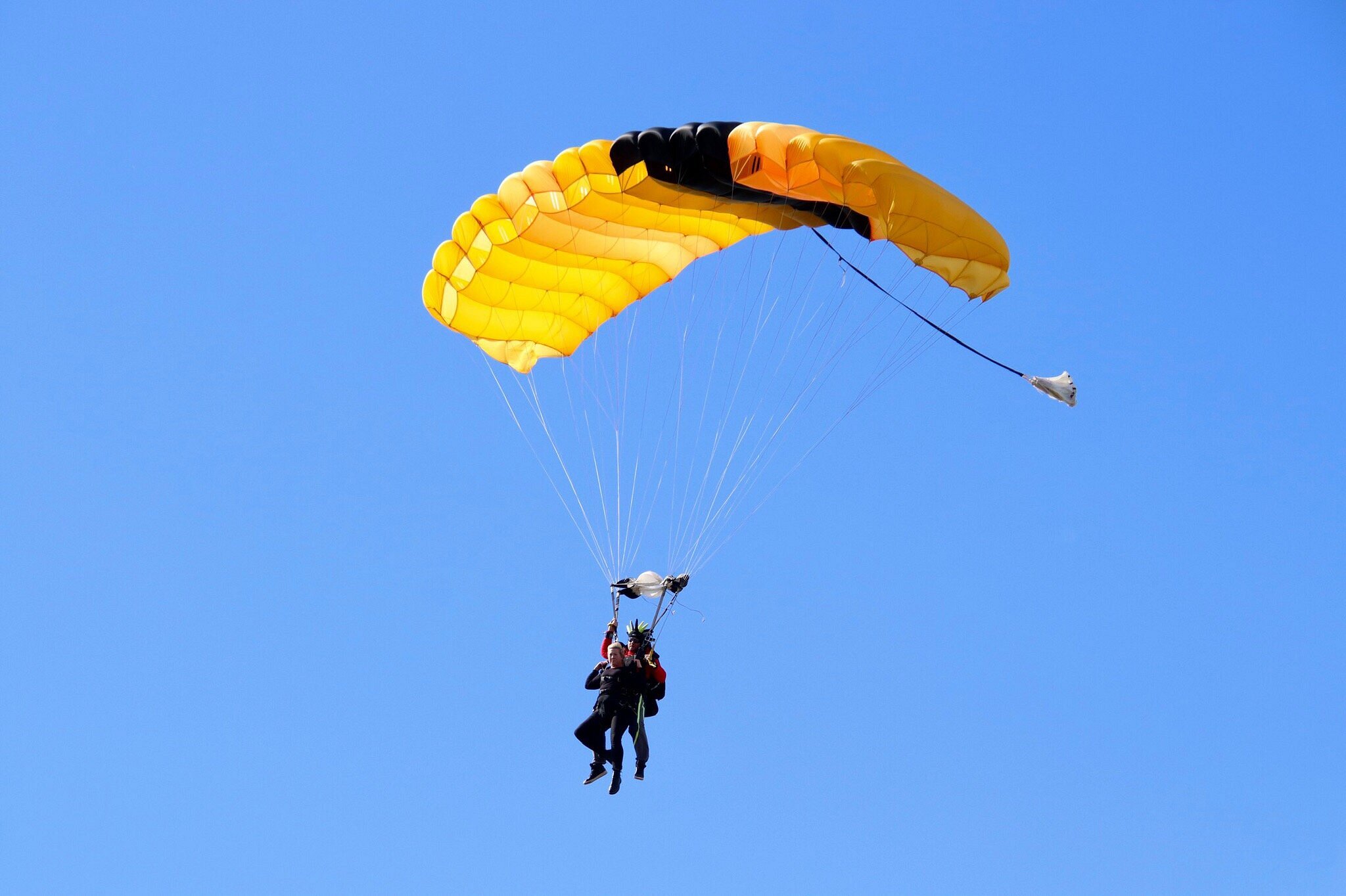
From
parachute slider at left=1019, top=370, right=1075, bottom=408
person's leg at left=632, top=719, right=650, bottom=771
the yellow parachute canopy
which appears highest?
the yellow parachute canopy

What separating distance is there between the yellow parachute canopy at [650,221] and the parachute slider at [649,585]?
3.21m

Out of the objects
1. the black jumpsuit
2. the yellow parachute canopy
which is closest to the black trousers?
the black jumpsuit

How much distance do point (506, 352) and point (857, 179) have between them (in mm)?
5082

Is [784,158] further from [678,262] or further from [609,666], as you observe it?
[609,666]

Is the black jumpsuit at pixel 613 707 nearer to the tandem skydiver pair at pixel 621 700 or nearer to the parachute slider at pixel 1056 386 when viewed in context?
the tandem skydiver pair at pixel 621 700

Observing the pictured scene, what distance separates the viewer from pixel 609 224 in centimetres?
1708

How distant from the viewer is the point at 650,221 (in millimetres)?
17000

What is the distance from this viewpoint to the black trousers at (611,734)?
15.8m

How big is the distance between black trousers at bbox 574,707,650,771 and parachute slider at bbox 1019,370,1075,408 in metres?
4.48

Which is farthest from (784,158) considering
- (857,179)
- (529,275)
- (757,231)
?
(529,275)

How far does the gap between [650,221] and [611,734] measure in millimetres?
4750

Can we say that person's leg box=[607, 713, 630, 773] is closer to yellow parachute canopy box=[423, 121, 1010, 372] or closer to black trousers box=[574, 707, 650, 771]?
black trousers box=[574, 707, 650, 771]

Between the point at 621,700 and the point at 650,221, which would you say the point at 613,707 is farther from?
the point at 650,221

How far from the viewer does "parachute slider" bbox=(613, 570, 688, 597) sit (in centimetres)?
1611
